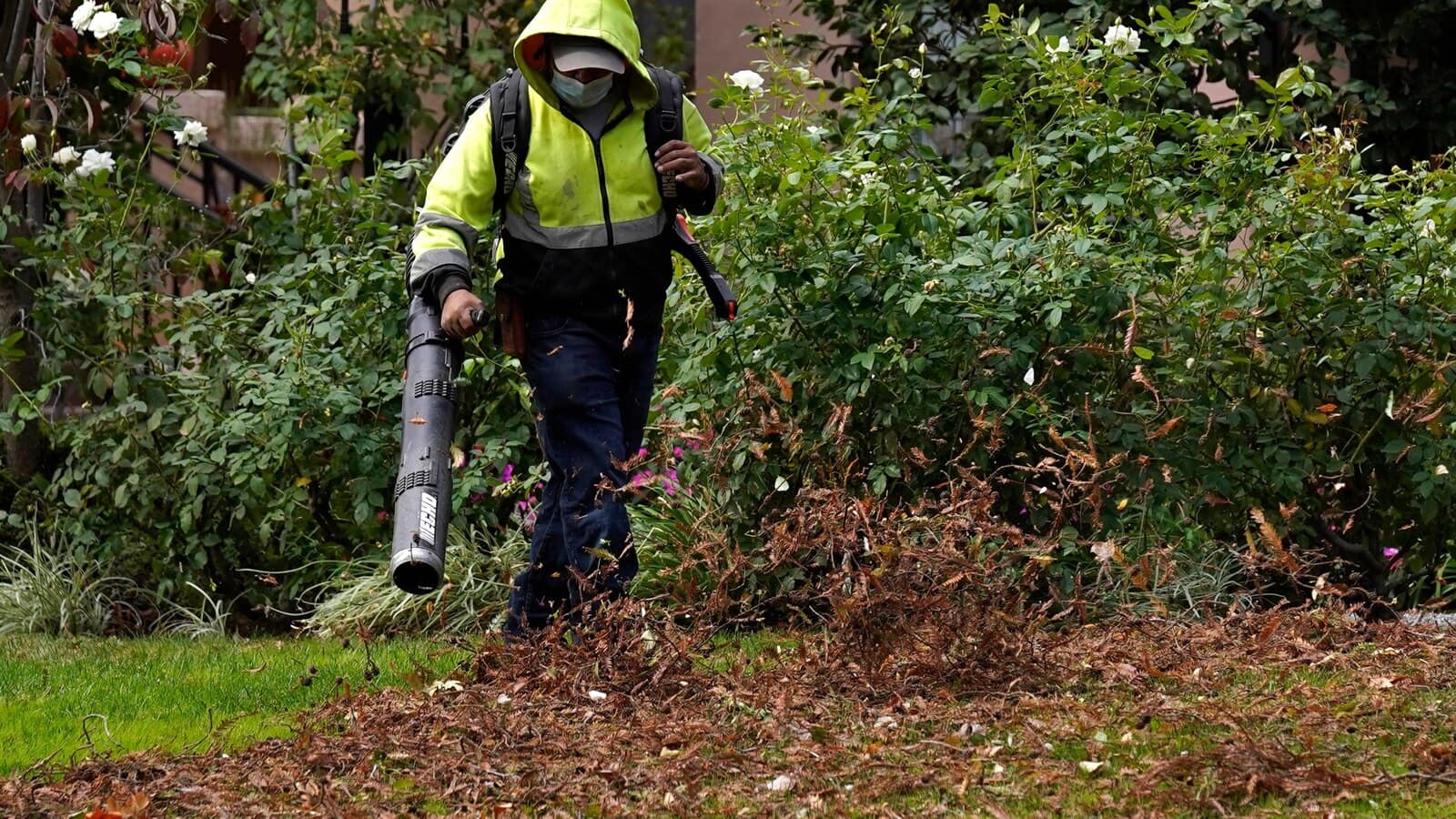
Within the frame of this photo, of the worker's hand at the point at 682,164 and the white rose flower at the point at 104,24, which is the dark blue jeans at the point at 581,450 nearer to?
the worker's hand at the point at 682,164

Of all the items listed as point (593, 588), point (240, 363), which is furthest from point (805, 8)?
point (593, 588)

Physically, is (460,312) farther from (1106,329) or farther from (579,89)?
(1106,329)

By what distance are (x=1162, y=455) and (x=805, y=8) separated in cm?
554

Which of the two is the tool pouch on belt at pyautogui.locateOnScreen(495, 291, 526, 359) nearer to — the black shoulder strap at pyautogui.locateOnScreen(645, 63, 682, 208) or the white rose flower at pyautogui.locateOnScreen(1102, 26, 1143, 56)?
the black shoulder strap at pyautogui.locateOnScreen(645, 63, 682, 208)

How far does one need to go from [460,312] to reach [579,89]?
0.72 m

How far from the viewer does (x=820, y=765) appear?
3.87 m

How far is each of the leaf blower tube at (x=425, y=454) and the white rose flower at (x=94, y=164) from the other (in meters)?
2.97

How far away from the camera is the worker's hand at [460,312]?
4.77 metres

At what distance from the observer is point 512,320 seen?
201 inches

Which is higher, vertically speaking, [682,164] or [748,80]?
[748,80]

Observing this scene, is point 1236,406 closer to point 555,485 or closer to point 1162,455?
point 1162,455

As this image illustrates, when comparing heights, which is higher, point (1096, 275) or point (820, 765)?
point (1096, 275)

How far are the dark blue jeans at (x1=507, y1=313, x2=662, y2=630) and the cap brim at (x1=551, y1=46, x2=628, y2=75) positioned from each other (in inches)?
27.5

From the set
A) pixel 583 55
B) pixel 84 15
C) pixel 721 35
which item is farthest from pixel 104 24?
pixel 721 35
